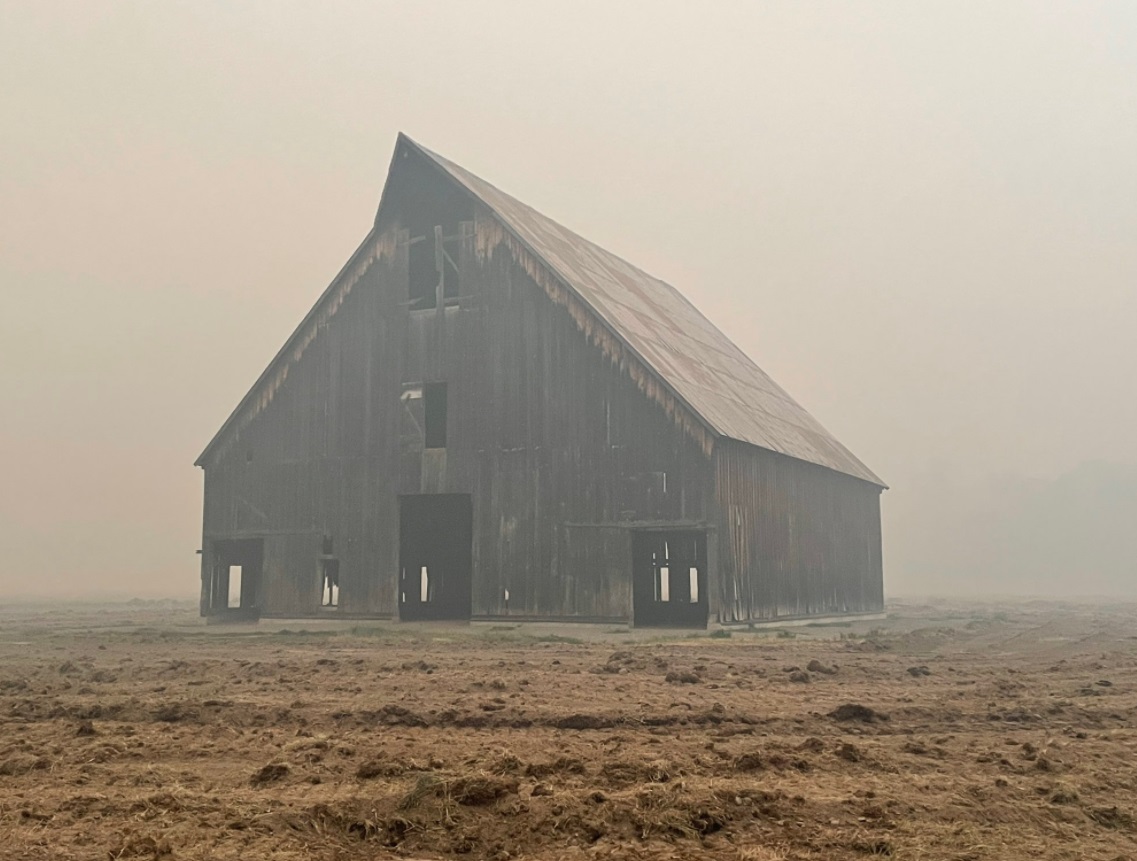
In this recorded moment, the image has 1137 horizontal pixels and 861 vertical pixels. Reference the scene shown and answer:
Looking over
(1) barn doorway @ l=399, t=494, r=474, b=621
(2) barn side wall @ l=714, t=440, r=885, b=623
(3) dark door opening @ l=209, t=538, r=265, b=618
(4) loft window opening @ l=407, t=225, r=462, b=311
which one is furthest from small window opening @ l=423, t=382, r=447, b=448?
(2) barn side wall @ l=714, t=440, r=885, b=623

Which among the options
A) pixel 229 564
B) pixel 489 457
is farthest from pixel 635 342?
pixel 229 564

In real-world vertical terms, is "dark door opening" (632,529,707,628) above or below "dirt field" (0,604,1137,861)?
above

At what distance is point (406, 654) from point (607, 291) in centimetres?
1497

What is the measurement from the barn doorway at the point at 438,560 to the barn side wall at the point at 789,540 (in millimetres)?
7572

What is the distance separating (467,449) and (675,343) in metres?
8.24

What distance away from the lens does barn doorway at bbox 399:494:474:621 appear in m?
29.0

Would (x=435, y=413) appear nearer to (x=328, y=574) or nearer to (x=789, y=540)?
(x=328, y=574)

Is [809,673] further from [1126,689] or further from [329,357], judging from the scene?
[329,357]

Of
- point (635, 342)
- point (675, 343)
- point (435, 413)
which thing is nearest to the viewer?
point (635, 342)

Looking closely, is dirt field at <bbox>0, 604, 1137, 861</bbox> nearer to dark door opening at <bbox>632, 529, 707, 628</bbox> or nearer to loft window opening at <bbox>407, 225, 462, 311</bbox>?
dark door opening at <bbox>632, 529, 707, 628</bbox>

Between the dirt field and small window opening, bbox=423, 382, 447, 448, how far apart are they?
395 inches

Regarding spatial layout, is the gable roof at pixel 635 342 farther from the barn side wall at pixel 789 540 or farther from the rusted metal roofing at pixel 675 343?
the barn side wall at pixel 789 540

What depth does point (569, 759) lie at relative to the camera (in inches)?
326

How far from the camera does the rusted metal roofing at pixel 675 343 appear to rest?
2517cm
